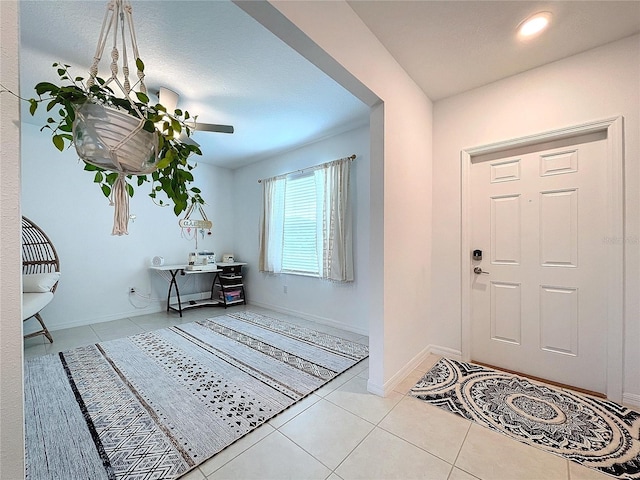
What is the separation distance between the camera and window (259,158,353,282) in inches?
134

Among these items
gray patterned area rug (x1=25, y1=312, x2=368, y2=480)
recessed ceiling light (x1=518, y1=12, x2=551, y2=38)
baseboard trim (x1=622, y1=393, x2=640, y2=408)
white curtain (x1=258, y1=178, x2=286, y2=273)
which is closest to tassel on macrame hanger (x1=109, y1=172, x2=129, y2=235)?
gray patterned area rug (x1=25, y1=312, x2=368, y2=480)

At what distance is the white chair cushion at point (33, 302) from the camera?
2.41 m

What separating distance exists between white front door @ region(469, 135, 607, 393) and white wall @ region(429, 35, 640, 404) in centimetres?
14

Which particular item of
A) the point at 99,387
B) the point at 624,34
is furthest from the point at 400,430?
the point at 624,34

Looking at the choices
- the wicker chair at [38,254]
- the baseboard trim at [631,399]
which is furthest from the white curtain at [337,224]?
the wicker chair at [38,254]

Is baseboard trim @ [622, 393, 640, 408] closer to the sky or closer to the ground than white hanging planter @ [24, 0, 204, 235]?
closer to the ground

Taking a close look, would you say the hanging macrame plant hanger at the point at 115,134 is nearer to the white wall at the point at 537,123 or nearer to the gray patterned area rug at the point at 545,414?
the gray patterned area rug at the point at 545,414

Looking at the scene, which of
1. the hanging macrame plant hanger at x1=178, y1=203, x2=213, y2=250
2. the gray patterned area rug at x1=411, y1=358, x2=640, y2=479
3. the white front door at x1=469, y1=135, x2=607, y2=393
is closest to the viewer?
the gray patterned area rug at x1=411, y1=358, x2=640, y2=479

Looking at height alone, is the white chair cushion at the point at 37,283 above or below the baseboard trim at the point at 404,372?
above

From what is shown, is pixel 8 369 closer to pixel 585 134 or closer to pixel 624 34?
pixel 585 134

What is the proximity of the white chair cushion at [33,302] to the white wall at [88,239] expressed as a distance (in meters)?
0.88

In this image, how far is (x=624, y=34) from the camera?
1.83 metres

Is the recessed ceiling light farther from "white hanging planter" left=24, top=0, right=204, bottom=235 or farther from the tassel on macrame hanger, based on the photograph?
the tassel on macrame hanger

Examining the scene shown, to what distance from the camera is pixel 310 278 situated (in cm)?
390
